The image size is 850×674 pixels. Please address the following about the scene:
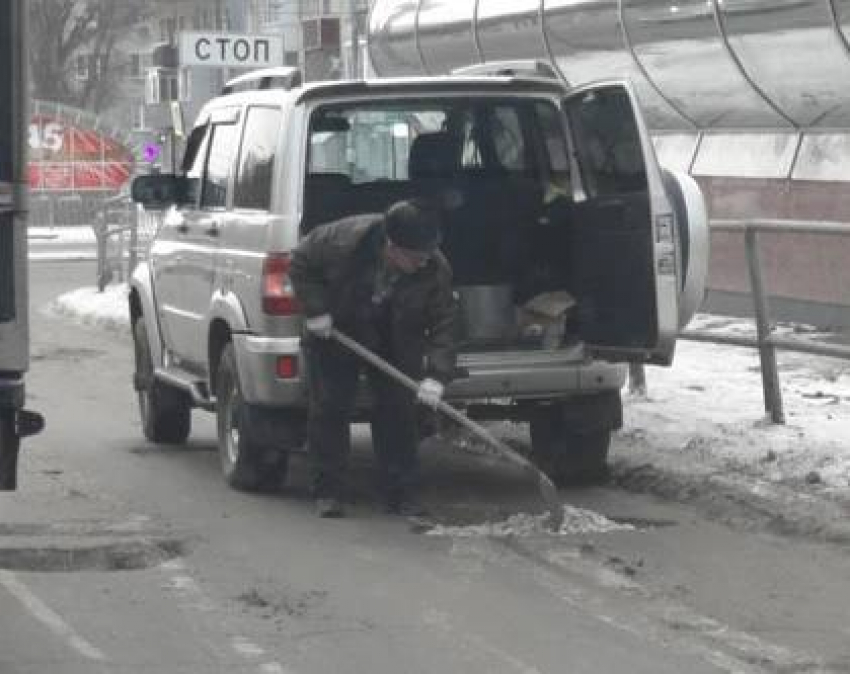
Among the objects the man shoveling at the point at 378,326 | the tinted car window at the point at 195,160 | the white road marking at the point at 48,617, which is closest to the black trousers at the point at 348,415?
the man shoveling at the point at 378,326

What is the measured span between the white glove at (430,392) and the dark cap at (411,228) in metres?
0.60

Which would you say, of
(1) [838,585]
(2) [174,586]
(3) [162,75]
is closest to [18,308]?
(2) [174,586]

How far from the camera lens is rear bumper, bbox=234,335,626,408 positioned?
8750mm

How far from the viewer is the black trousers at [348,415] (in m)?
8.56

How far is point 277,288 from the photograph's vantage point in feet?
28.5

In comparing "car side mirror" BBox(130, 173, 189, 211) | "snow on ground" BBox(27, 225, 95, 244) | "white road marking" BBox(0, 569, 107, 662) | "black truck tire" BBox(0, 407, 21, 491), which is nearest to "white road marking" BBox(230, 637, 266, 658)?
A: "white road marking" BBox(0, 569, 107, 662)

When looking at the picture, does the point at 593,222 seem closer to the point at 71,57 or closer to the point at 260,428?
the point at 260,428

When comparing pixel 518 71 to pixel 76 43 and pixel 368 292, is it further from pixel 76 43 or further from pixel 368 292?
pixel 76 43

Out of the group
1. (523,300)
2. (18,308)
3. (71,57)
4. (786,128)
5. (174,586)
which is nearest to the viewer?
(18,308)

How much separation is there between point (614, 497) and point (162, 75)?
66.1 ft

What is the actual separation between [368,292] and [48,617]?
252 cm

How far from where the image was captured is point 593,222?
912cm

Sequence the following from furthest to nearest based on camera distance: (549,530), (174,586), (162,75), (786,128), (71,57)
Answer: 1. (71,57)
2. (162,75)
3. (786,128)
4. (549,530)
5. (174,586)

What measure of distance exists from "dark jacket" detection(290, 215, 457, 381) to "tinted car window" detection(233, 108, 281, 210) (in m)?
0.46
